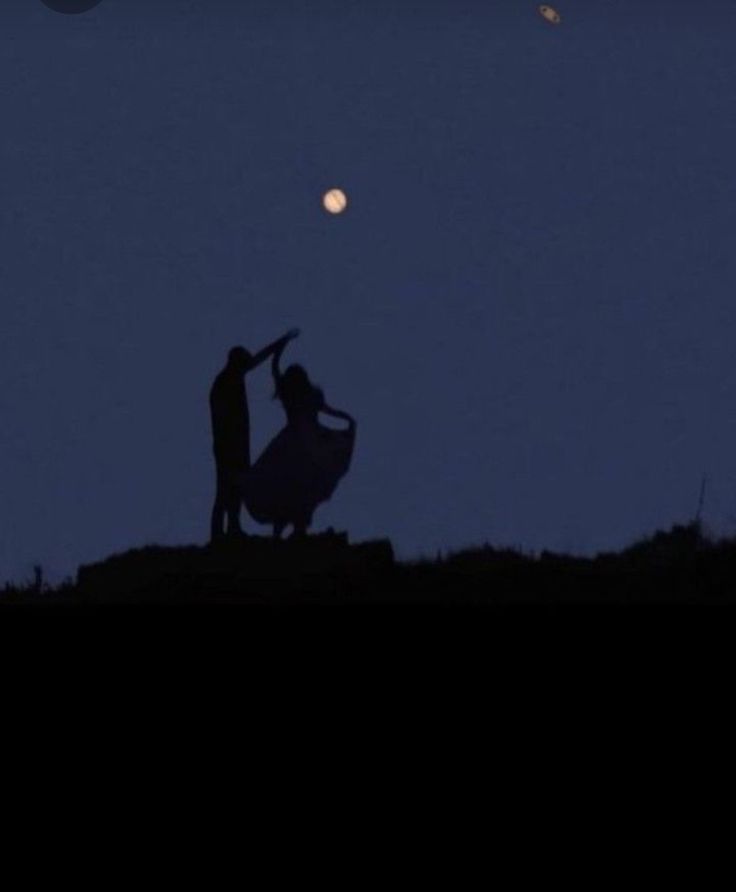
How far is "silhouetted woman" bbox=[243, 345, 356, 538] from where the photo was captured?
11984 mm

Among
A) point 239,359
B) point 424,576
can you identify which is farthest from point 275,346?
point 424,576

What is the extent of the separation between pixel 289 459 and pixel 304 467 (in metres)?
0.17

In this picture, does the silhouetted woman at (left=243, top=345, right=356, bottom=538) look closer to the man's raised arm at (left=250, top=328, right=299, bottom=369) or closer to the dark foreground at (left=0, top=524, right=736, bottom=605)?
the man's raised arm at (left=250, top=328, right=299, bottom=369)

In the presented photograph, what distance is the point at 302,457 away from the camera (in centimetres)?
1203

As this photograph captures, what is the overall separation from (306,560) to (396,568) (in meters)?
1.39

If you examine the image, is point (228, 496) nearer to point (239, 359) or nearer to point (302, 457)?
point (302, 457)

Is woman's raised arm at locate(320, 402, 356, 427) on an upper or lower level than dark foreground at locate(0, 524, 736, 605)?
upper

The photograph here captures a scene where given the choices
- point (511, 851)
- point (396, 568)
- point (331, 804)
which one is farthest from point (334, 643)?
point (396, 568)

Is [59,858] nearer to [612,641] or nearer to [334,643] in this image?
[334,643]

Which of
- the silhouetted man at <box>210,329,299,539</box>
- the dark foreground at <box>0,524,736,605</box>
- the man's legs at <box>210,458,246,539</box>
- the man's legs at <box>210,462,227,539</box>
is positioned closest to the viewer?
the dark foreground at <box>0,524,736,605</box>

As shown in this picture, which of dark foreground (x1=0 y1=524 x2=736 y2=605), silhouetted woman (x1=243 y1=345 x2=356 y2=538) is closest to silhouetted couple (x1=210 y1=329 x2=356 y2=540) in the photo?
silhouetted woman (x1=243 y1=345 x2=356 y2=538)

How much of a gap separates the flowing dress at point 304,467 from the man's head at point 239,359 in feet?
1.66

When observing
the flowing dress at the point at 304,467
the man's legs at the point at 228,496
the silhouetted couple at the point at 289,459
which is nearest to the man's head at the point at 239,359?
the silhouetted couple at the point at 289,459

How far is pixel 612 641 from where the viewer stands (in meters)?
2.92
